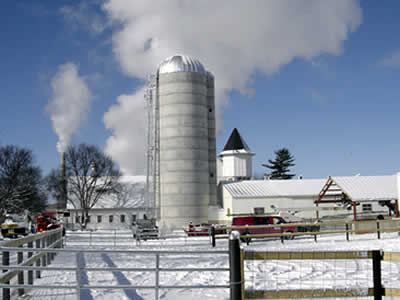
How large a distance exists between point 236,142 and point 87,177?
24.9m

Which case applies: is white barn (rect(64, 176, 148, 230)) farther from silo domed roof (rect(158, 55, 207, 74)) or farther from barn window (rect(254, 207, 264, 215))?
silo domed roof (rect(158, 55, 207, 74))

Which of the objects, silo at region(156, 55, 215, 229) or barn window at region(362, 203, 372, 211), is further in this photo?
silo at region(156, 55, 215, 229)

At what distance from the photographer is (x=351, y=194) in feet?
123

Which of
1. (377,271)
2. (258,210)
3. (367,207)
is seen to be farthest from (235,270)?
(258,210)

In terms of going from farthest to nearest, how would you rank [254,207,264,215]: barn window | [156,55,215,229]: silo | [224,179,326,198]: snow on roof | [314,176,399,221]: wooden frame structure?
[224,179,326,198]: snow on roof
[254,207,264,215]: barn window
[156,55,215,229]: silo
[314,176,399,221]: wooden frame structure

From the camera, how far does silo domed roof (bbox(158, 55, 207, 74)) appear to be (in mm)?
56000

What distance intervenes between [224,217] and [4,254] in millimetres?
46655

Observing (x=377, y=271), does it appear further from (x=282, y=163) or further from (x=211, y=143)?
(x=282, y=163)

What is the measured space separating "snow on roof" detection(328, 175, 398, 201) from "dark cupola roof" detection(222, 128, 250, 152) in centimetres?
3381

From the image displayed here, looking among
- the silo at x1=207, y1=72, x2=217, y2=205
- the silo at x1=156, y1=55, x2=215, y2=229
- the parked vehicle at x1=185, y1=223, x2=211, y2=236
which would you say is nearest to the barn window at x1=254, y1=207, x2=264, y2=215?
the silo at x1=207, y1=72, x2=217, y2=205

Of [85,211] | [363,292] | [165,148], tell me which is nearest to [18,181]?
[85,211]

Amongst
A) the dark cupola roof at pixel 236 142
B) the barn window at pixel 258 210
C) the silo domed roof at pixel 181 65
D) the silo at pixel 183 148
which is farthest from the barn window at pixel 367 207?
the dark cupola roof at pixel 236 142

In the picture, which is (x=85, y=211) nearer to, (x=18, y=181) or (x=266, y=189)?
(x=18, y=181)

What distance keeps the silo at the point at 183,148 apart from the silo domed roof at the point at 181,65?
0.41 feet
